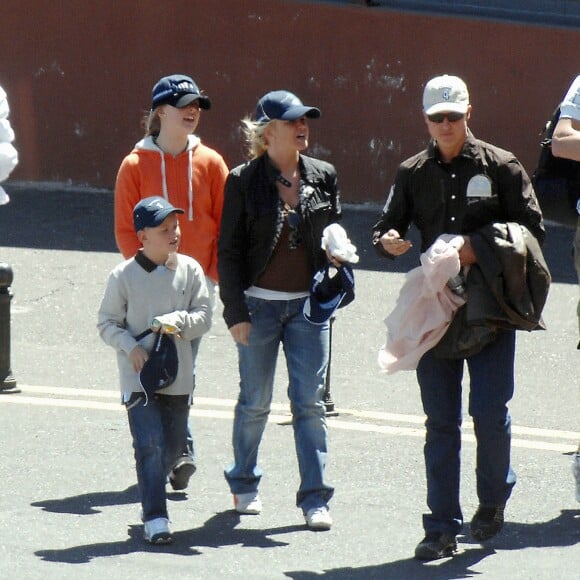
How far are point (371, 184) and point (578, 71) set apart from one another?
2423 millimetres

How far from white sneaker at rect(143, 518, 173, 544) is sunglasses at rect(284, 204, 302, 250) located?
1389mm

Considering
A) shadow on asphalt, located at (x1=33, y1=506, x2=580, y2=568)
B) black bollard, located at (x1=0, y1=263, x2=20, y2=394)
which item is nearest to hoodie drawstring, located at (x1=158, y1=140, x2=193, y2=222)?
shadow on asphalt, located at (x1=33, y1=506, x2=580, y2=568)

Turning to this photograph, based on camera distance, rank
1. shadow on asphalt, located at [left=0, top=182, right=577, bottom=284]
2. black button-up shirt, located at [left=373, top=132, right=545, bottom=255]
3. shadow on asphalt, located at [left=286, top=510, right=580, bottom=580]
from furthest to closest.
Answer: shadow on asphalt, located at [left=0, top=182, right=577, bottom=284] < black button-up shirt, located at [left=373, top=132, right=545, bottom=255] < shadow on asphalt, located at [left=286, top=510, right=580, bottom=580]

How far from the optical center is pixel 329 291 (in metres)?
6.31

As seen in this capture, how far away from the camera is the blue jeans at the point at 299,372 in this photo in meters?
6.46

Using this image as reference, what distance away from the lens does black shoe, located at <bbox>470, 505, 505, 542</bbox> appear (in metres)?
6.11

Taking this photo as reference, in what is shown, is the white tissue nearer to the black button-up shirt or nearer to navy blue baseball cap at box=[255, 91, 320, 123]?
the black button-up shirt

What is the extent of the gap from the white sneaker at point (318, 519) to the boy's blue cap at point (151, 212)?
151 centimetres

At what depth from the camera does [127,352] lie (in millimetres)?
6266

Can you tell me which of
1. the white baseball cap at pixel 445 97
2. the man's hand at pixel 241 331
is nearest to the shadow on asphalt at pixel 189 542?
the man's hand at pixel 241 331

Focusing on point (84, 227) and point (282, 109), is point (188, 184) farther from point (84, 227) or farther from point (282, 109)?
point (84, 227)

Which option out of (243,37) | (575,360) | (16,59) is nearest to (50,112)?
(16,59)

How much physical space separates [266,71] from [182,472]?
335 inches

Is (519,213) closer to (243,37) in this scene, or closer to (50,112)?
(243,37)
